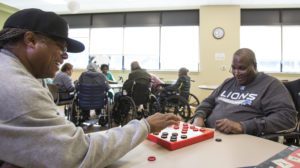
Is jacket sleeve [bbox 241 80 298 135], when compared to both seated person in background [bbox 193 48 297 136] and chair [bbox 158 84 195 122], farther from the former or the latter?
chair [bbox 158 84 195 122]

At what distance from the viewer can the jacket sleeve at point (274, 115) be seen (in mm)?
1382

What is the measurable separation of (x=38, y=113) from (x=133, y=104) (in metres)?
3.27


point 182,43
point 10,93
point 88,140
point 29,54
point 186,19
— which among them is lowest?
point 88,140

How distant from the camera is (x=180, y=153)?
91 centimetres

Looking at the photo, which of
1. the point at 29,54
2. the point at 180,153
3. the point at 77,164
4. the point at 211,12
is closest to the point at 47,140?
the point at 77,164

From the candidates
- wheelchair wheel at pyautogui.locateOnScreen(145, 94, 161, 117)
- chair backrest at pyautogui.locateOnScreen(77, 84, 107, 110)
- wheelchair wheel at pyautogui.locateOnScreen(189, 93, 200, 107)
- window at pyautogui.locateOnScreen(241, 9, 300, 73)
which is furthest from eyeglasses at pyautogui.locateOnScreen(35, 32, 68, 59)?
window at pyautogui.locateOnScreen(241, 9, 300, 73)

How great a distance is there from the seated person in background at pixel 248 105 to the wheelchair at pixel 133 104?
2.23 meters

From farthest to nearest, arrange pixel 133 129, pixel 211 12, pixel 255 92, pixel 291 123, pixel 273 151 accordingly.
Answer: pixel 211 12 → pixel 255 92 → pixel 291 123 → pixel 273 151 → pixel 133 129

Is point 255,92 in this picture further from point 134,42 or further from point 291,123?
point 134,42

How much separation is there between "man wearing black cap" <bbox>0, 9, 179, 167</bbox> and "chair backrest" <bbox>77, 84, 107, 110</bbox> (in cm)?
277

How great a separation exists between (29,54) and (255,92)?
4.38 ft

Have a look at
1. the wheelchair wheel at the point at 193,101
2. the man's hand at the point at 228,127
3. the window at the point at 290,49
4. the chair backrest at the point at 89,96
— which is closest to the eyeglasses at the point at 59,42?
the man's hand at the point at 228,127

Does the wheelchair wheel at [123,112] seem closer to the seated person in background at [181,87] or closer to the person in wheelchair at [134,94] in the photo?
the person in wheelchair at [134,94]

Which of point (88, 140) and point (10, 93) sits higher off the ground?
point (10, 93)
